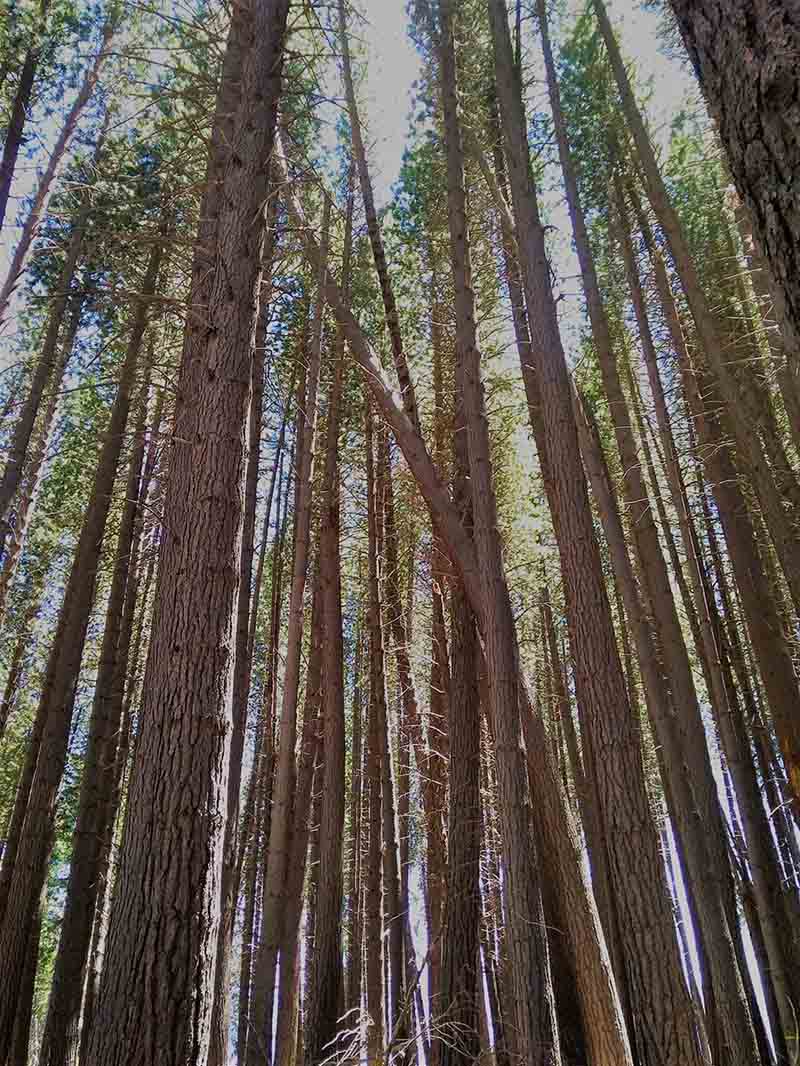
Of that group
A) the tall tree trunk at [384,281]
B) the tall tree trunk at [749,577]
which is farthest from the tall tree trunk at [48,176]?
the tall tree trunk at [749,577]

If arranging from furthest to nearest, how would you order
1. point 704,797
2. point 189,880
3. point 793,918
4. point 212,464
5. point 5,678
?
1. point 5,678
2. point 793,918
3. point 704,797
4. point 212,464
5. point 189,880

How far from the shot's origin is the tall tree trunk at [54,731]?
23.1 ft

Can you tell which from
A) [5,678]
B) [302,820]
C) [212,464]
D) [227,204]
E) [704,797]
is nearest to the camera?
[212,464]

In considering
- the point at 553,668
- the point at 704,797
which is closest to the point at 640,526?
the point at 704,797

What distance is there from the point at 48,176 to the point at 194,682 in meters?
6.83

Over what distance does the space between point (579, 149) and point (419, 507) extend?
4759 millimetres

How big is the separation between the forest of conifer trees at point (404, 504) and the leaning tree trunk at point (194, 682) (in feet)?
0.05

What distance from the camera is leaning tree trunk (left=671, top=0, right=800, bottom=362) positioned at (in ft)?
3.77

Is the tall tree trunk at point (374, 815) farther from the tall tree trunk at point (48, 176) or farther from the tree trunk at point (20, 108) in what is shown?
the tree trunk at point (20, 108)

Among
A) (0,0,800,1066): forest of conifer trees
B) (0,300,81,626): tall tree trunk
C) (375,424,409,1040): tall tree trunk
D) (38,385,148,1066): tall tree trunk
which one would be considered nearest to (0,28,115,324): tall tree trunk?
(0,0,800,1066): forest of conifer trees

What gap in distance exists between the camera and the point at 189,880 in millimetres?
3172

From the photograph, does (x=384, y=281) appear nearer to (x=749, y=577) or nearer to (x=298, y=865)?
(x=749, y=577)

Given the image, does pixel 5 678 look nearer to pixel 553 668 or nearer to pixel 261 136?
pixel 553 668

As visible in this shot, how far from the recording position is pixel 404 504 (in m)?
10.6
